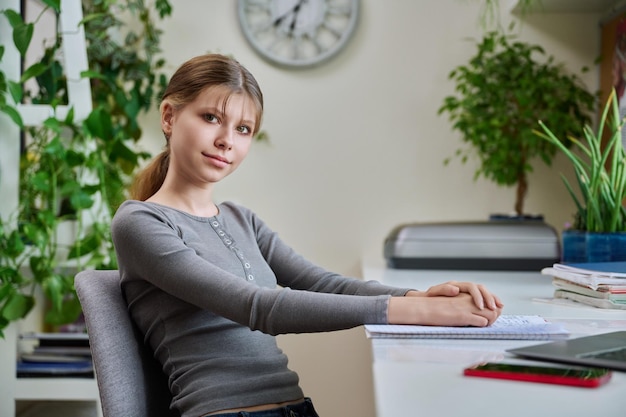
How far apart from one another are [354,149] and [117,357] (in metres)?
1.72

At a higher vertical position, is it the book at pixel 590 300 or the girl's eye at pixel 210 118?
the girl's eye at pixel 210 118

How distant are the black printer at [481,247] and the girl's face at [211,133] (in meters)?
0.90

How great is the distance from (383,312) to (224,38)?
1.91 metres

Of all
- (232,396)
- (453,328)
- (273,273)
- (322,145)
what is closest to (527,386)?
(453,328)

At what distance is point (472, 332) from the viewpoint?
1.03 metres

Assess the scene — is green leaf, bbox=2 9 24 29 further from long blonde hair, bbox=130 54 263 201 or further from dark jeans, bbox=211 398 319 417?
dark jeans, bbox=211 398 319 417

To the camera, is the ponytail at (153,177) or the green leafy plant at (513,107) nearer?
the ponytail at (153,177)

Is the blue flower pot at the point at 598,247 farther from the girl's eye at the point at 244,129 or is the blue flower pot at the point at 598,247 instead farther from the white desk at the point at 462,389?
the girl's eye at the point at 244,129

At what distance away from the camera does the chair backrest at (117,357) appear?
113 centimetres

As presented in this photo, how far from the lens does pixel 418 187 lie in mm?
2730

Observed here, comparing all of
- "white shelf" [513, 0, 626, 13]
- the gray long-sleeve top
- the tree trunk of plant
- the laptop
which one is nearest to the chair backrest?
the gray long-sleeve top

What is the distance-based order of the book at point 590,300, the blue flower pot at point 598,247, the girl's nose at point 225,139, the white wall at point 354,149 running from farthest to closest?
1. the white wall at point 354,149
2. the blue flower pot at point 598,247
3. the book at point 590,300
4. the girl's nose at point 225,139

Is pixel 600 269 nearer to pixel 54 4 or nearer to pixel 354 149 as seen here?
pixel 354 149

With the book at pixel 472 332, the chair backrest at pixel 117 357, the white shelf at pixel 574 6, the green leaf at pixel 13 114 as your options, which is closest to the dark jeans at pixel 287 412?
the chair backrest at pixel 117 357
